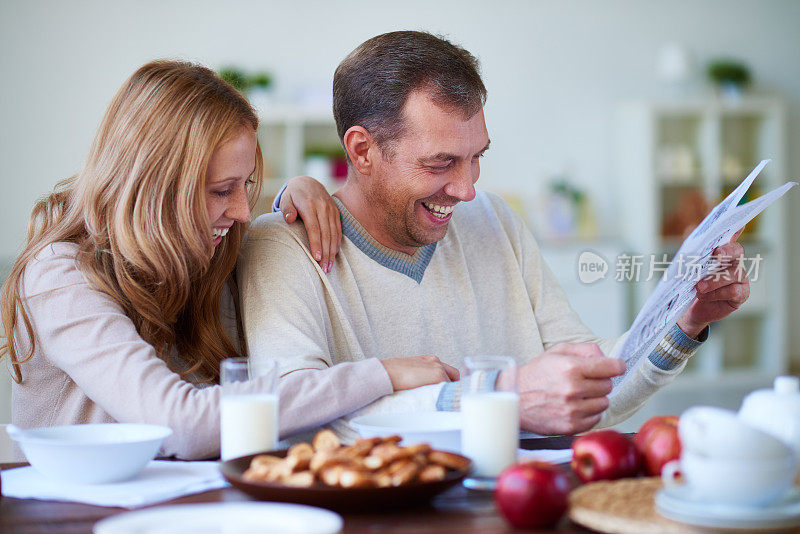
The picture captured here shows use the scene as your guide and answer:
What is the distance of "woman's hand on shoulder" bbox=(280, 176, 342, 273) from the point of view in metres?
1.84

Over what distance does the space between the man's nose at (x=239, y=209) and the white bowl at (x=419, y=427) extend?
53 centimetres

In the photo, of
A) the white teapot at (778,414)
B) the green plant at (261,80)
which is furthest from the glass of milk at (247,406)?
the green plant at (261,80)

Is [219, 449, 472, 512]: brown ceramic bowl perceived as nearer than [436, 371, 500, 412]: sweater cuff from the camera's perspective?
Yes

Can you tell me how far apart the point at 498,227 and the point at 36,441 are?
1285 millimetres

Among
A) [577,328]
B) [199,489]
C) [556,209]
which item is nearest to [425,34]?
[577,328]

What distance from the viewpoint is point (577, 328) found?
2.08 m

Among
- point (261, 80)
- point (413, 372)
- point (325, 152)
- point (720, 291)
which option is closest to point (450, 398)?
point (413, 372)

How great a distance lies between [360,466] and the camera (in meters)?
1.02

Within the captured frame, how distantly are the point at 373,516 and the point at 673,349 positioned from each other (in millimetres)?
1026

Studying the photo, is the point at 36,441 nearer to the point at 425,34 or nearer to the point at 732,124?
the point at 425,34

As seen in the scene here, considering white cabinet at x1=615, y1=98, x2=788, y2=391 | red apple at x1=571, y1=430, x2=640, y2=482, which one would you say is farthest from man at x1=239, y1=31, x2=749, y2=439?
white cabinet at x1=615, y1=98, x2=788, y2=391

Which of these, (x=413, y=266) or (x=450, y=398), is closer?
(x=450, y=398)

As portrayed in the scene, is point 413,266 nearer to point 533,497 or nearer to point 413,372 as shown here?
point 413,372

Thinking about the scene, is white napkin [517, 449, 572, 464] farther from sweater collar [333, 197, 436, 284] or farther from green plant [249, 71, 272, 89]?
green plant [249, 71, 272, 89]
